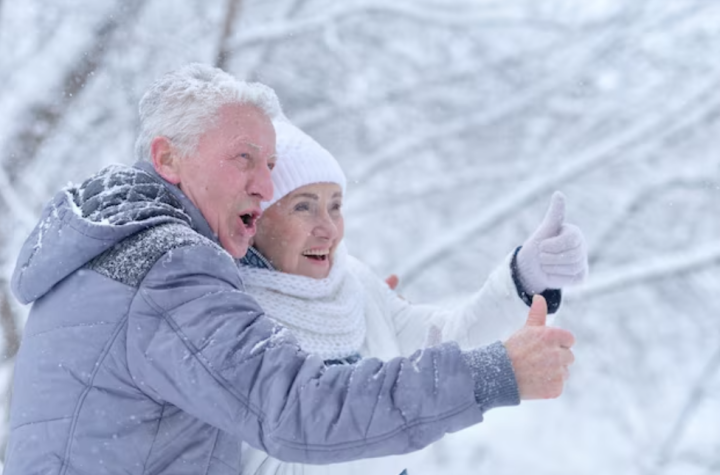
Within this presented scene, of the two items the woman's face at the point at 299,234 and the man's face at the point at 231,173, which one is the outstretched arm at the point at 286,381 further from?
the woman's face at the point at 299,234

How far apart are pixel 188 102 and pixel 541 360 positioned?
3.04ft

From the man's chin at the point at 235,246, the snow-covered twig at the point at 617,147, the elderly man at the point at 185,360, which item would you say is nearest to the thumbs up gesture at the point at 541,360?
the elderly man at the point at 185,360

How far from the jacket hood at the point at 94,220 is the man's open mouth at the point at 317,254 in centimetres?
58

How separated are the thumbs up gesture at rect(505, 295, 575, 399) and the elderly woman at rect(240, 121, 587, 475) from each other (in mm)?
765

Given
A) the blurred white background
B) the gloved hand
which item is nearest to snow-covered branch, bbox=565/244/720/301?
the blurred white background

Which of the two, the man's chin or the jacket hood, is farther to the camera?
the man's chin

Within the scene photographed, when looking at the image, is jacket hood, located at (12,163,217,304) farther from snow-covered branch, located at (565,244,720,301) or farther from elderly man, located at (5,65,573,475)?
snow-covered branch, located at (565,244,720,301)

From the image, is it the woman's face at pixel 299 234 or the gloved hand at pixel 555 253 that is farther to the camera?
the woman's face at pixel 299 234

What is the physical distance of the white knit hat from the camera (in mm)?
2264

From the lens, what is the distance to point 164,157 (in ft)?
5.79

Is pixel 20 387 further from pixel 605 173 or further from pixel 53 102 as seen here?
pixel 605 173

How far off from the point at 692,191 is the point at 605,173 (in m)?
0.92

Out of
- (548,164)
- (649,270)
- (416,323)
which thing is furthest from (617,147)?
(416,323)

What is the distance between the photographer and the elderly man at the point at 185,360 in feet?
4.40
